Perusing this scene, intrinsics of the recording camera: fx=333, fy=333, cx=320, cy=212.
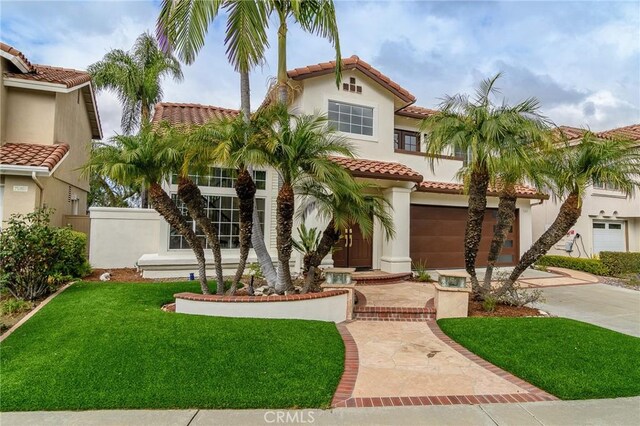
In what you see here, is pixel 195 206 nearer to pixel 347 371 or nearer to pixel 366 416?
pixel 347 371

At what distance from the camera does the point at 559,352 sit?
6.18 metres

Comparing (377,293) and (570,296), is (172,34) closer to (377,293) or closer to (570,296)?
(377,293)

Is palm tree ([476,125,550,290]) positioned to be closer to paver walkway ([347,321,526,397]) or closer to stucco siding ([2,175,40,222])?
paver walkway ([347,321,526,397])

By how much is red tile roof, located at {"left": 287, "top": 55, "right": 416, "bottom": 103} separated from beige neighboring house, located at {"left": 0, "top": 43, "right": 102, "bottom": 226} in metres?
8.13

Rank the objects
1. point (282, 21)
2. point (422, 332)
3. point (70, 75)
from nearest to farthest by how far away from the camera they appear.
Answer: point (422, 332) < point (282, 21) < point (70, 75)

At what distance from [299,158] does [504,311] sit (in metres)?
6.65

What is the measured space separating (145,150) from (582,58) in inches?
720

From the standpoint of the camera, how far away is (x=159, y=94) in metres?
→ 19.8

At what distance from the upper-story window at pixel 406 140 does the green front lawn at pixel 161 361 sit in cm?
1112

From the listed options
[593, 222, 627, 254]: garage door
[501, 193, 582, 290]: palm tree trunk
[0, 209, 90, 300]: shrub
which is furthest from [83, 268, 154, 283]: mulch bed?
[593, 222, 627, 254]: garage door

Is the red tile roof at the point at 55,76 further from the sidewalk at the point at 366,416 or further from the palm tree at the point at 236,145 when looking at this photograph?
the sidewalk at the point at 366,416

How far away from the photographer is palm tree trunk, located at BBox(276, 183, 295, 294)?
7.82 meters

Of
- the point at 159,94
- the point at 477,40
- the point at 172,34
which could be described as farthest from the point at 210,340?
the point at 159,94

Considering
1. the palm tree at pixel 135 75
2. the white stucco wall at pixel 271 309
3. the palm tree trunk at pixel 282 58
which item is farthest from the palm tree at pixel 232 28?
the palm tree at pixel 135 75
